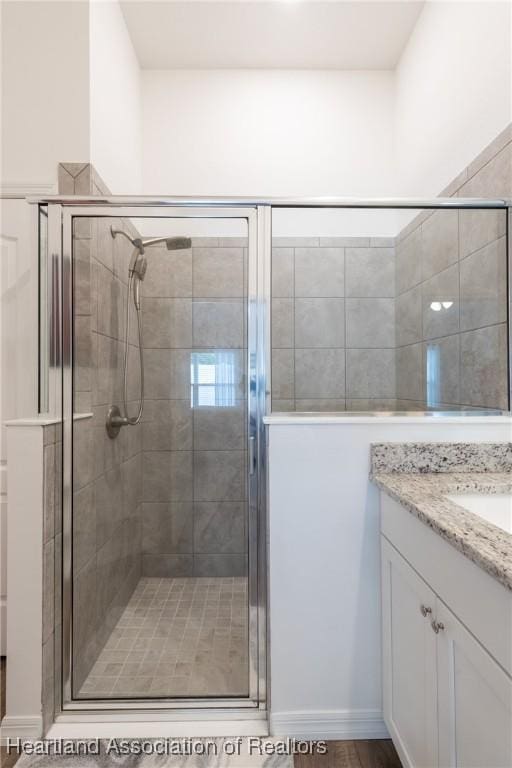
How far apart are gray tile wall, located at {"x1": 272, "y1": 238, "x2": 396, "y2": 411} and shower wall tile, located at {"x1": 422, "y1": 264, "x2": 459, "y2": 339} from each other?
13 centimetres

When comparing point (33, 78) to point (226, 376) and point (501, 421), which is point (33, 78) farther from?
point (501, 421)

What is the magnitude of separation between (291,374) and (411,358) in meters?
0.43

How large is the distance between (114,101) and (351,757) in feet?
9.52

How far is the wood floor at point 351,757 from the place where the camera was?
142cm

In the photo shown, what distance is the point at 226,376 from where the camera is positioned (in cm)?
162

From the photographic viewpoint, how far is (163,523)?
1.62m

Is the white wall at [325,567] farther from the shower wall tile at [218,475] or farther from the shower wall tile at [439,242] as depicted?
the shower wall tile at [439,242]

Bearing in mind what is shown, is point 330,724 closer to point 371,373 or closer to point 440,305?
point 371,373

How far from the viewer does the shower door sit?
1605mm

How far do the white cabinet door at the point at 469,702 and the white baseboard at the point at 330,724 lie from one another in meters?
0.58

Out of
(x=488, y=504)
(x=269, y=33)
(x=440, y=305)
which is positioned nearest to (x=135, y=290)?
(x=440, y=305)

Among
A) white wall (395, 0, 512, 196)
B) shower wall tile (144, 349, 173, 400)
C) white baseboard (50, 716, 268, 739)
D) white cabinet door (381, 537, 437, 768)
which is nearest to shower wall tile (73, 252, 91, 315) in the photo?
shower wall tile (144, 349, 173, 400)

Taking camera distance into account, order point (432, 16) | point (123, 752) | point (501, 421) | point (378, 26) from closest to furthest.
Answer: point (123, 752) → point (501, 421) → point (432, 16) → point (378, 26)

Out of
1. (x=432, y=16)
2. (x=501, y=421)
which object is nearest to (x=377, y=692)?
(x=501, y=421)
